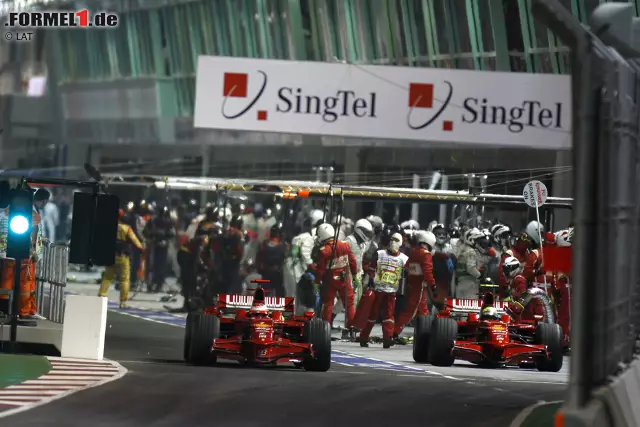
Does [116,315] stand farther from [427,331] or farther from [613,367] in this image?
[613,367]

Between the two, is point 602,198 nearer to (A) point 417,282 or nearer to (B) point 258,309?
(B) point 258,309

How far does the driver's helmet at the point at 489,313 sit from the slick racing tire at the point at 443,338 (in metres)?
0.41

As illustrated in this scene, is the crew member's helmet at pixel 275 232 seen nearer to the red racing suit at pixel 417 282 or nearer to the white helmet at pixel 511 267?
the red racing suit at pixel 417 282

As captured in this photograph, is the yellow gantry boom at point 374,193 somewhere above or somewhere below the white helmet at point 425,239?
above

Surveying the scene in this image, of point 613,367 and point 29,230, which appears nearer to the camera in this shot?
point 613,367

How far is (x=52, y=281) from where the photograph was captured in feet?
63.6

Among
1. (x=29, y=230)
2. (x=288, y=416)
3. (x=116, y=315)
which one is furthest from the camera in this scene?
(x=116, y=315)

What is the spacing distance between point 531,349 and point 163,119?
3541cm

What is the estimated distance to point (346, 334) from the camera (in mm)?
24391

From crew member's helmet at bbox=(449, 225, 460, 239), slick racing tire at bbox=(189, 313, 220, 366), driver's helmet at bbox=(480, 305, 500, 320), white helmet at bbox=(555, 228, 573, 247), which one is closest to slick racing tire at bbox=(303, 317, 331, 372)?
slick racing tire at bbox=(189, 313, 220, 366)

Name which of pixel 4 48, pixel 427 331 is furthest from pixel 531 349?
pixel 4 48

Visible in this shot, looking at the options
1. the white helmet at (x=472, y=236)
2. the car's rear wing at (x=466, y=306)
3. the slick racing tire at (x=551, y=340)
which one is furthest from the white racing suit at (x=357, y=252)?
the slick racing tire at (x=551, y=340)

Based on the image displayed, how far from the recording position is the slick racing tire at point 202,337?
17.6 metres

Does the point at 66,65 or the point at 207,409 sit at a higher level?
the point at 66,65
